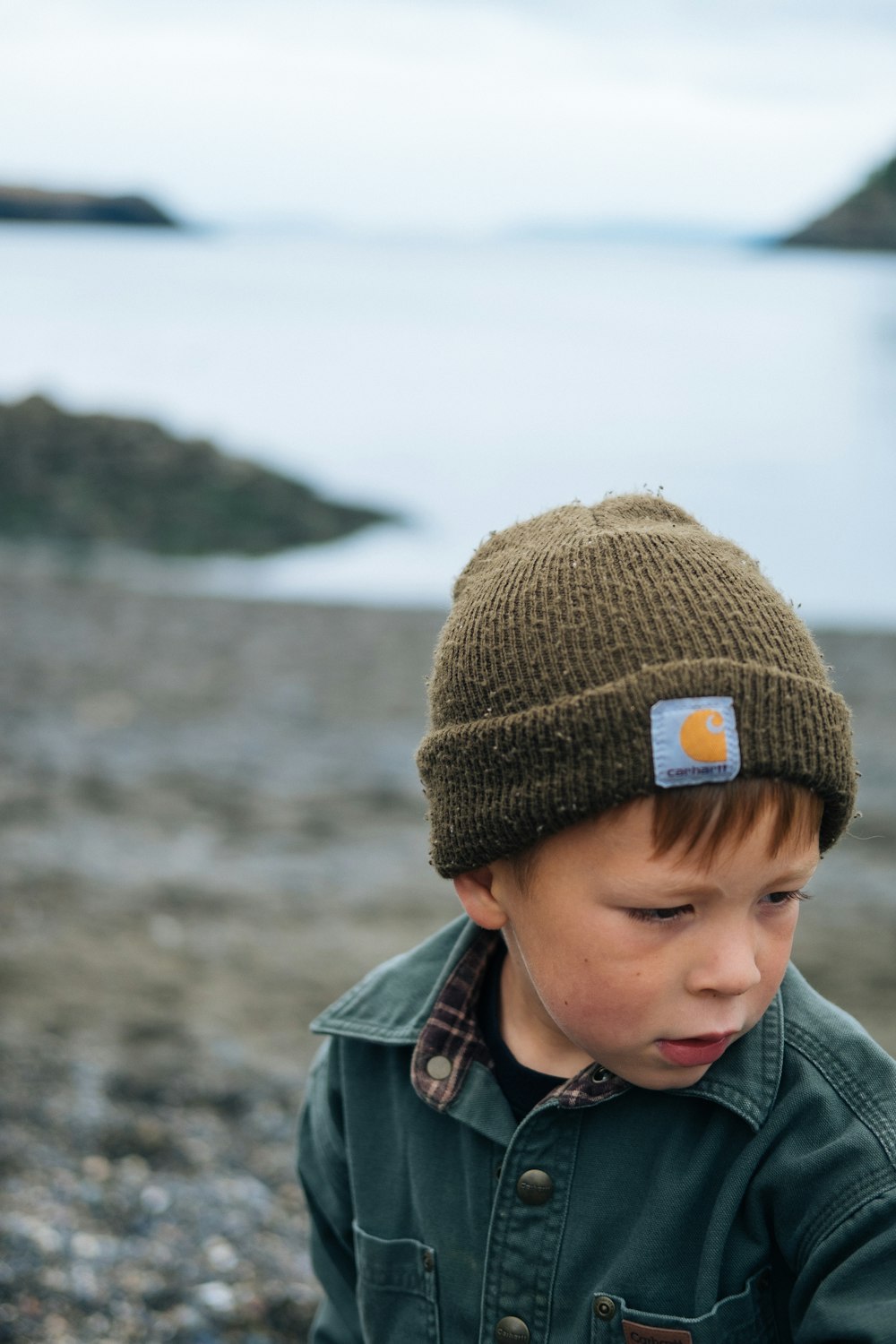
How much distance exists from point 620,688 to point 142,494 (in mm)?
11325

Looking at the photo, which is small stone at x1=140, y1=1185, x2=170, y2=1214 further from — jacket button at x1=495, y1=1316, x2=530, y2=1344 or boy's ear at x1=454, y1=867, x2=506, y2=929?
boy's ear at x1=454, y1=867, x2=506, y2=929

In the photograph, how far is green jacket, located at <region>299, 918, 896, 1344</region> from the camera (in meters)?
1.36

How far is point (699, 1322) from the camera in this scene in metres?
1.42

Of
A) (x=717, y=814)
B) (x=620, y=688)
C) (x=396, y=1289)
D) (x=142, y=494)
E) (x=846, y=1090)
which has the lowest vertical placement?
(x=396, y=1289)

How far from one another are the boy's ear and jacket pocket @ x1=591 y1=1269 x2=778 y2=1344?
392 millimetres

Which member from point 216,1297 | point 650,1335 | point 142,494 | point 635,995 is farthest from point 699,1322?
point 142,494

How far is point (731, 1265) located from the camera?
56.2 inches

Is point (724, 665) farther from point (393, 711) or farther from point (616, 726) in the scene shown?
point (393, 711)

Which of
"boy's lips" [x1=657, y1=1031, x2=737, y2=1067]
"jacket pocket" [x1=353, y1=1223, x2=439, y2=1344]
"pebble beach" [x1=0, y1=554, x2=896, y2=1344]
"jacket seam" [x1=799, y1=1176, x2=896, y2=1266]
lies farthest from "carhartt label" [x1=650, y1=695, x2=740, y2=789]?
"pebble beach" [x1=0, y1=554, x2=896, y2=1344]

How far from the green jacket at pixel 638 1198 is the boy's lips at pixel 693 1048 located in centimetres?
7

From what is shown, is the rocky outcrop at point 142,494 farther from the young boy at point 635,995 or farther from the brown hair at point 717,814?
the brown hair at point 717,814

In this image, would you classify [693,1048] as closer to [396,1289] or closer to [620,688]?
[620,688]

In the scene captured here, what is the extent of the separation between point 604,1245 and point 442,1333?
0.83 ft

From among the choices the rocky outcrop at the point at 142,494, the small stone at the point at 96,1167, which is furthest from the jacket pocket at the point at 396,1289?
the rocky outcrop at the point at 142,494
